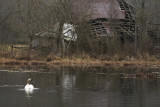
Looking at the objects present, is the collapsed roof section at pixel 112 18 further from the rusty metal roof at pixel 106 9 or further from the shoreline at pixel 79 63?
the shoreline at pixel 79 63

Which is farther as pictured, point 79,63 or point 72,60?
point 72,60

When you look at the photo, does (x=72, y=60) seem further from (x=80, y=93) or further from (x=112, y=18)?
(x=80, y=93)

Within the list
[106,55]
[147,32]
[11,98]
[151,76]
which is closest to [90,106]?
[11,98]

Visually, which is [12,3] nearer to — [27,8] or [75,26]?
[27,8]

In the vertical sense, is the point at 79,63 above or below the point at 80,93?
above

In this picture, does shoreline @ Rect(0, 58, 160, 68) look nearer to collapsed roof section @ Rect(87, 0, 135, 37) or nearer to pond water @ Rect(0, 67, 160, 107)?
collapsed roof section @ Rect(87, 0, 135, 37)

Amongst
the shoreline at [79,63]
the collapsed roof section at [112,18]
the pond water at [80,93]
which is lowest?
the pond water at [80,93]

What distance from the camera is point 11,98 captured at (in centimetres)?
1891

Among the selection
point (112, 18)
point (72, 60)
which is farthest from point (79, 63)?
point (112, 18)

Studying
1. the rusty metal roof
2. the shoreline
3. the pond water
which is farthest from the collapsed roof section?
the pond water

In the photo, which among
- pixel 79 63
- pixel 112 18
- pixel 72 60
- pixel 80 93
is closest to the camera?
pixel 80 93

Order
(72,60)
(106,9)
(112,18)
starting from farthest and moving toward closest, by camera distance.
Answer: (106,9)
(112,18)
(72,60)

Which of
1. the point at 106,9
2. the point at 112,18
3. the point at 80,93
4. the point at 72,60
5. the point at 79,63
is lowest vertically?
the point at 80,93

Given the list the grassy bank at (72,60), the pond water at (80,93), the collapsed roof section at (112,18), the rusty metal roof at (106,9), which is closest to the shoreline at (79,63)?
the grassy bank at (72,60)
